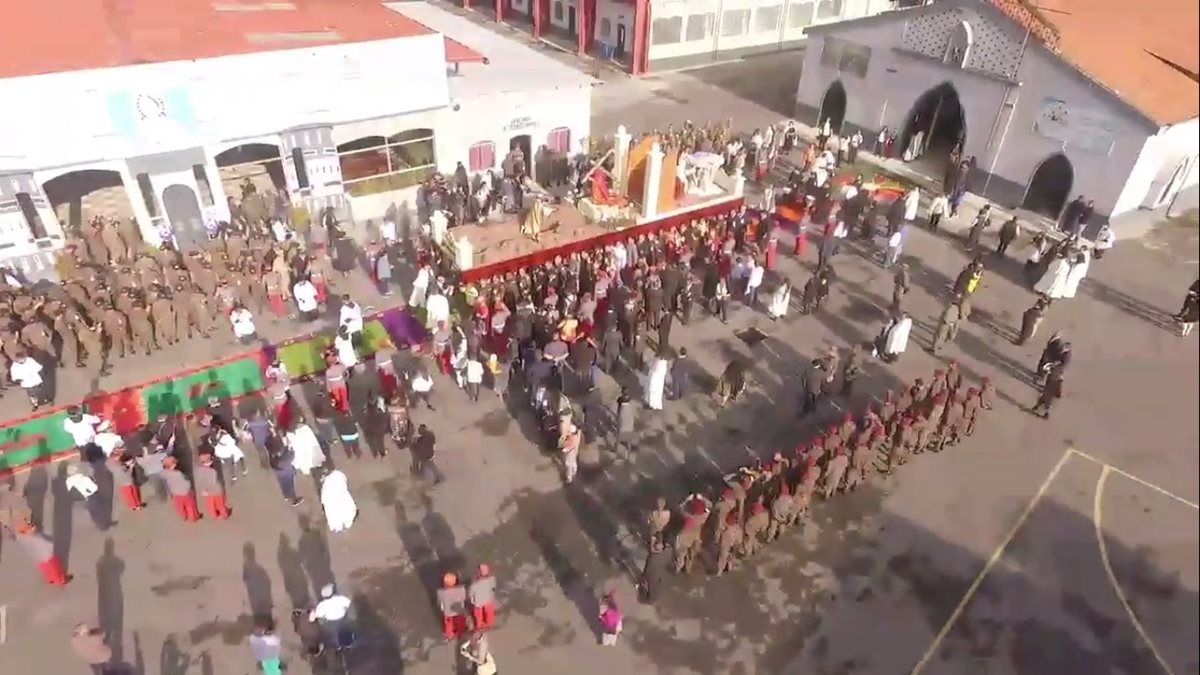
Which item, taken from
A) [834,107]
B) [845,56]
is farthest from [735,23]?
[845,56]

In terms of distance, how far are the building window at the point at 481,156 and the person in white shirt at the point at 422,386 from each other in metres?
9.34

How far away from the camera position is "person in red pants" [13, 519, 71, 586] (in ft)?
38.3

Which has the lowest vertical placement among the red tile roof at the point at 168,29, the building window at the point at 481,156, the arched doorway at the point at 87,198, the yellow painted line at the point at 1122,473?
the yellow painted line at the point at 1122,473

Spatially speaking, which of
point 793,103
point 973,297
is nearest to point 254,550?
point 973,297

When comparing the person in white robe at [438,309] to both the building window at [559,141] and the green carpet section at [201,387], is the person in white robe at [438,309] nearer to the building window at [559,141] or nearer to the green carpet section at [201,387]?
the green carpet section at [201,387]

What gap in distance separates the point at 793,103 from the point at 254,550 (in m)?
29.3

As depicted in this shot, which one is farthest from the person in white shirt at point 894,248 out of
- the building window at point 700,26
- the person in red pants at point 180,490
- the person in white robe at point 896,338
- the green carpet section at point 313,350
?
the building window at point 700,26

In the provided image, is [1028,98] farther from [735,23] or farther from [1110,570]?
[735,23]

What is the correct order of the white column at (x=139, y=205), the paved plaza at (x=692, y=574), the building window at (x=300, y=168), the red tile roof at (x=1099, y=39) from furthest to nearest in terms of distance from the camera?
the building window at (x=300, y=168) → the red tile roof at (x=1099, y=39) → the white column at (x=139, y=205) → the paved plaza at (x=692, y=574)

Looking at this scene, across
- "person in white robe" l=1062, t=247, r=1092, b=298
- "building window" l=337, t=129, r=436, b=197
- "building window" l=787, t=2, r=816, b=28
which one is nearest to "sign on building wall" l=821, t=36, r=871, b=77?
"person in white robe" l=1062, t=247, r=1092, b=298

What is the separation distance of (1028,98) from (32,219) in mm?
28619

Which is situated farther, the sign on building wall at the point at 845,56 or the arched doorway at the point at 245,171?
the sign on building wall at the point at 845,56

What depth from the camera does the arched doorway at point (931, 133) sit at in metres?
28.1

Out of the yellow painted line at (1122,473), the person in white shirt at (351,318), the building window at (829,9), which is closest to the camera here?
the yellow painted line at (1122,473)
